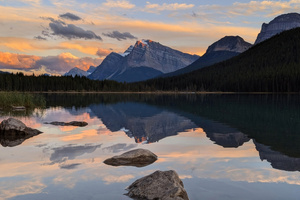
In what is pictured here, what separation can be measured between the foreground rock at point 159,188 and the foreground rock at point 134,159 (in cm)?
417

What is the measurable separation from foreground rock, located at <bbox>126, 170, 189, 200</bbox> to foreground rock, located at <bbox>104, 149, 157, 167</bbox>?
4.17 m

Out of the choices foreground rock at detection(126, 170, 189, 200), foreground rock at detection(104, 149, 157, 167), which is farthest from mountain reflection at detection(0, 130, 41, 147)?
foreground rock at detection(126, 170, 189, 200)

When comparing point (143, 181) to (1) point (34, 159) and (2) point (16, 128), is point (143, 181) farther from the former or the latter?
(2) point (16, 128)

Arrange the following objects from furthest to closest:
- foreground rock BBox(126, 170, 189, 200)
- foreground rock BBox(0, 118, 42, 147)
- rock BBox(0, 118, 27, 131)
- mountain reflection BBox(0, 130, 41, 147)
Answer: rock BBox(0, 118, 27, 131) → foreground rock BBox(0, 118, 42, 147) → mountain reflection BBox(0, 130, 41, 147) → foreground rock BBox(126, 170, 189, 200)

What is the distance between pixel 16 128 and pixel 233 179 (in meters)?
20.2

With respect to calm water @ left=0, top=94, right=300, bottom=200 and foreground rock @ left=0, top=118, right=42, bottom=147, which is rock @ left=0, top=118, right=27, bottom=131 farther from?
calm water @ left=0, top=94, right=300, bottom=200

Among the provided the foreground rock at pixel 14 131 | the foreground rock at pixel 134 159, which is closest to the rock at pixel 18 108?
the foreground rock at pixel 14 131

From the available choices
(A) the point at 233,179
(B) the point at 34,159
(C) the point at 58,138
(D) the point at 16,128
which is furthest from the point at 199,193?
(D) the point at 16,128

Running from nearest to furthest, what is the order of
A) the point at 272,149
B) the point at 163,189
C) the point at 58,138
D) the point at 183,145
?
the point at 163,189, the point at 272,149, the point at 183,145, the point at 58,138

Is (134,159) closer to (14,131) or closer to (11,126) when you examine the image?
(14,131)

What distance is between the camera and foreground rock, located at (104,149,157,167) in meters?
17.3

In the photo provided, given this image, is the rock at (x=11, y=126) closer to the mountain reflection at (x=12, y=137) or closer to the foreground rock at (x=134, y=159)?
the mountain reflection at (x=12, y=137)

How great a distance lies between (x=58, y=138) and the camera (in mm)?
26406

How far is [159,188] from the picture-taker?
12141 mm
